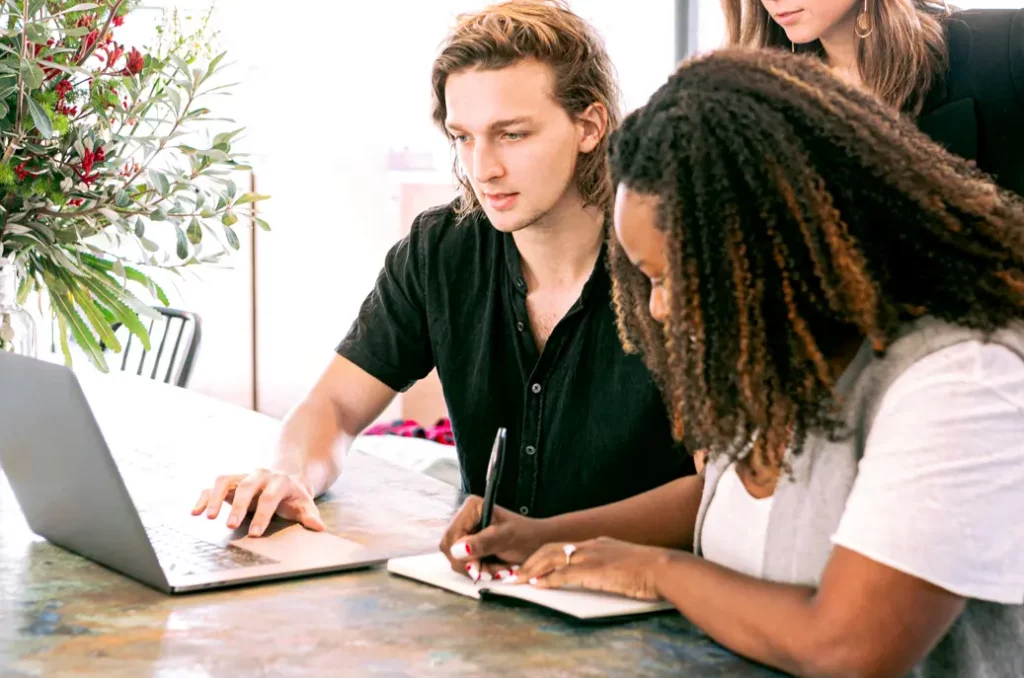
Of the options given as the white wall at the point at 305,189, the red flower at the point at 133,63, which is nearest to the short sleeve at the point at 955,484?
the red flower at the point at 133,63

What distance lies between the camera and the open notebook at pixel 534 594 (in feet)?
3.39

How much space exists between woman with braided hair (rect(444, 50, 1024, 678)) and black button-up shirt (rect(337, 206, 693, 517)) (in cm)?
54

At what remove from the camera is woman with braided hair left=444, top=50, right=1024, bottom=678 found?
897 mm

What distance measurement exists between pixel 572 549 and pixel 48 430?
51 cm

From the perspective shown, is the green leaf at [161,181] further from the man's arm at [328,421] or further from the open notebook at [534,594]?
the open notebook at [534,594]

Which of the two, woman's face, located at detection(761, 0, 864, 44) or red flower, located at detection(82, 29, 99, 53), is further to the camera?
woman's face, located at detection(761, 0, 864, 44)

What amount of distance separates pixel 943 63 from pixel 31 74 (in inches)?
45.7

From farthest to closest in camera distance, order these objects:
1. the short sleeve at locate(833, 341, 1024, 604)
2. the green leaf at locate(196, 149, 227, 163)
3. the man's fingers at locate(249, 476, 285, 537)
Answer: the green leaf at locate(196, 149, 227, 163) < the man's fingers at locate(249, 476, 285, 537) < the short sleeve at locate(833, 341, 1024, 604)

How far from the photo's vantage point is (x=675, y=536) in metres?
1.33

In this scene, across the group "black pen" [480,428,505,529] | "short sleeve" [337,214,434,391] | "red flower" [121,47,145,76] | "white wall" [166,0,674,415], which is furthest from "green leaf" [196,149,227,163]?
"white wall" [166,0,674,415]

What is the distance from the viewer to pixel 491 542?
1180 millimetres

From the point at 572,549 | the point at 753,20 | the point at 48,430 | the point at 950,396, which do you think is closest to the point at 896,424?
the point at 950,396

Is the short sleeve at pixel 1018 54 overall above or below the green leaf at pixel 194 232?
above

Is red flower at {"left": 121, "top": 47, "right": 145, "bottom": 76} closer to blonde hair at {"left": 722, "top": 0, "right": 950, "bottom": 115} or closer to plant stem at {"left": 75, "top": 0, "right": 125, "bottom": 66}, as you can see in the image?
plant stem at {"left": 75, "top": 0, "right": 125, "bottom": 66}
